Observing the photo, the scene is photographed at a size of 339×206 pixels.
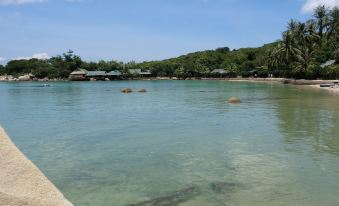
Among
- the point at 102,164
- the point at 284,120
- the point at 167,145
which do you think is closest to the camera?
the point at 102,164

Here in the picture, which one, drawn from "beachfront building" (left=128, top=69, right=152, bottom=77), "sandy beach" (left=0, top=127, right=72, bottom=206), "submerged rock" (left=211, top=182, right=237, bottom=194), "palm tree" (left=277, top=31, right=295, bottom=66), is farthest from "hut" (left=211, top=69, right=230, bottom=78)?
"sandy beach" (left=0, top=127, right=72, bottom=206)

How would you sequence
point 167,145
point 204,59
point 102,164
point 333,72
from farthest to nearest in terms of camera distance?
point 204,59 < point 333,72 < point 167,145 < point 102,164

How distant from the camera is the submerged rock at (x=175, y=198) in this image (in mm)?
9594

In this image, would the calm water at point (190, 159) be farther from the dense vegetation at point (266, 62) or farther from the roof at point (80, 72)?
the roof at point (80, 72)

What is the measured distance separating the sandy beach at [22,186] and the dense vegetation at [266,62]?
68.3 meters

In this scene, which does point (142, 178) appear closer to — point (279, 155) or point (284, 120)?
point (279, 155)

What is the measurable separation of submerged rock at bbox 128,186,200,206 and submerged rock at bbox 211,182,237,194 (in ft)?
1.70

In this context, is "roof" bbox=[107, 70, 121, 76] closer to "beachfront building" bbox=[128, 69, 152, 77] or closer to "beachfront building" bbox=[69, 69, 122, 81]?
"beachfront building" bbox=[69, 69, 122, 81]

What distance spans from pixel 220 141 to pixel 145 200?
8.68 m

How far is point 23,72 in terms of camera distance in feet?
605

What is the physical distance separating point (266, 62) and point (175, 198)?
376 feet

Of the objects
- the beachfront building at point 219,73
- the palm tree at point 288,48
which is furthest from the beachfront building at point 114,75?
the palm tree at point 288,48

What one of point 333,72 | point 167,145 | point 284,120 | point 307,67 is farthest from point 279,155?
point 307,67

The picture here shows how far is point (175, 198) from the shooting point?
9.98 meters
